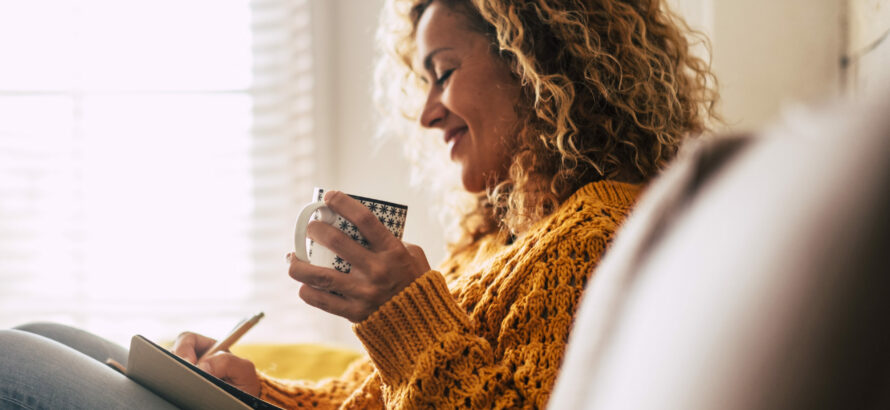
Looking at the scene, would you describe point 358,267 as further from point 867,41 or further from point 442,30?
point 867,41

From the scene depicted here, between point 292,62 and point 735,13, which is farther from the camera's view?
point 292,62

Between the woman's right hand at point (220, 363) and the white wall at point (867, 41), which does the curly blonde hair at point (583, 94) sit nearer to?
the white wall at point (867, 41)

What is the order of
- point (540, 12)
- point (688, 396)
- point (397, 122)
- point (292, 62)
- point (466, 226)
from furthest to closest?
1. point (292, 62)
2. point (397, 122)
3. point (466, 226)
4. point (540, 12)
5. point (688, 396)

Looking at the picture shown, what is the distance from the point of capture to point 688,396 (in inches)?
5.9

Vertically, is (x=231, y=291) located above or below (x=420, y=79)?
below

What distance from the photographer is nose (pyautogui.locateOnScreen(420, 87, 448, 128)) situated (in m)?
0.98

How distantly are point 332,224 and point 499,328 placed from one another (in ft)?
0.67

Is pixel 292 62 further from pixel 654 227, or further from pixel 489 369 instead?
pixel 654 227

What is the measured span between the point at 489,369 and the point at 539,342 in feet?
0.18

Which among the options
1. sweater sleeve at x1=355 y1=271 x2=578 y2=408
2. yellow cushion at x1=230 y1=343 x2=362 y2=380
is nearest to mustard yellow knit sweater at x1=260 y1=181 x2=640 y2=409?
sweater sleeve at x1=355 y1=271 x2=578 y2=408

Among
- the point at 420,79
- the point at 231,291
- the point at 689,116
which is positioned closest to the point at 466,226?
the point at 420,79

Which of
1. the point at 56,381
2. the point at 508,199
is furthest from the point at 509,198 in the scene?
the point at 56,381

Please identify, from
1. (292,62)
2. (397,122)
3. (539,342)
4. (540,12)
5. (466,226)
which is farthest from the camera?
(292,62)

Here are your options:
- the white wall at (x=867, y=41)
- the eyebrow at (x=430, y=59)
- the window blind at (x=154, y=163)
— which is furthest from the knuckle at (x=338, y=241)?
the window blind at (x=154, y=163)
